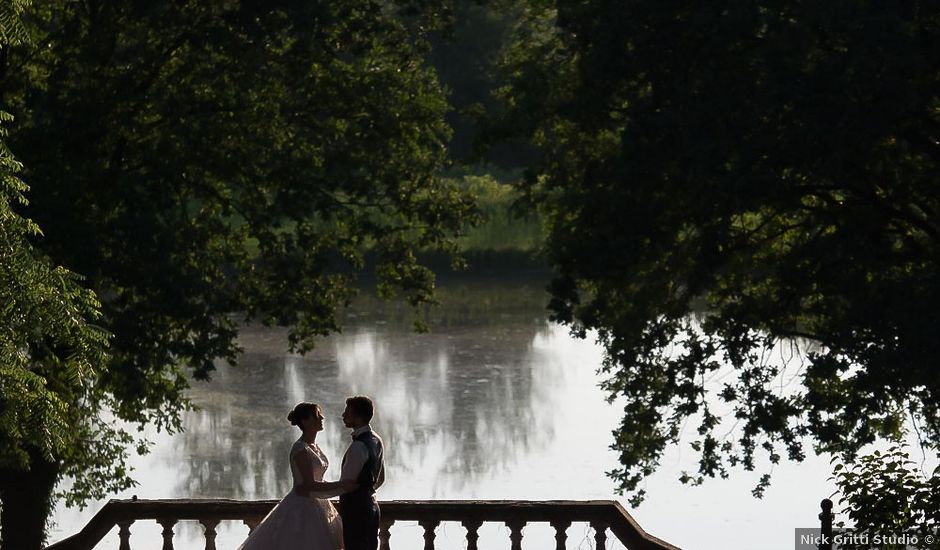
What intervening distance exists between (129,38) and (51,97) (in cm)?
176

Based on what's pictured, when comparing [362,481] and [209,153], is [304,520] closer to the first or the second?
[362,481]

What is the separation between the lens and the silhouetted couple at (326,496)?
11.4 metres

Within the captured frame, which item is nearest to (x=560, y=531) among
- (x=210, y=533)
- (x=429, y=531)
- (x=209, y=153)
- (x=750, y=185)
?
(x=429, y=531)

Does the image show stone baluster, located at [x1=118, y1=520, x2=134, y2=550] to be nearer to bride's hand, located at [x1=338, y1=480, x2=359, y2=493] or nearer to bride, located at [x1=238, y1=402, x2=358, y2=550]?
bride, located at [x1=238, y1=402, x2=358, y2=550]

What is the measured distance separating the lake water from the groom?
1091 centimetres

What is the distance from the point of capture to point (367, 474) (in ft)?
38.4

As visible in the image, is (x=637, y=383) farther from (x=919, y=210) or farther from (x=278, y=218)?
(x=278, y=218)

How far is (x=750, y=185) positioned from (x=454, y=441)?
16.5m

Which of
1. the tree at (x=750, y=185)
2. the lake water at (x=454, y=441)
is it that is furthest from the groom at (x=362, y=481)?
the lake water at (x=454, y=441)

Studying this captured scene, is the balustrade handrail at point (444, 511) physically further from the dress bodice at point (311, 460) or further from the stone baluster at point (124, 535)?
the dress bodice at point (311, 460)

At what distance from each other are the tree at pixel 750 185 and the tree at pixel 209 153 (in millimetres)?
2902

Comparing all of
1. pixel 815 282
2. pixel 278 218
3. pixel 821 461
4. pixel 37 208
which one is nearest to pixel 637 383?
pixel 815 282

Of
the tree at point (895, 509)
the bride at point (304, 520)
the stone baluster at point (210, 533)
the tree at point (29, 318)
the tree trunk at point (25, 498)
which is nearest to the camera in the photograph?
the tree at point (29, 318)

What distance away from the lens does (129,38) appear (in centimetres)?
2081
